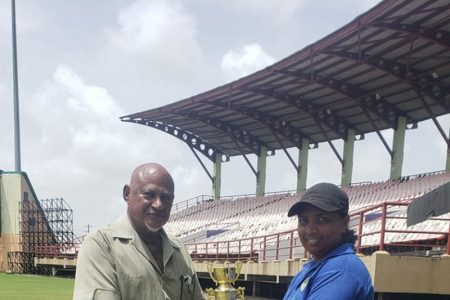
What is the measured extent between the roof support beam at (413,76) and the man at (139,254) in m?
19.1

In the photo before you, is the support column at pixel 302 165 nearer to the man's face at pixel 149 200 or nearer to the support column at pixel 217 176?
→ the support column at pixel 217 176

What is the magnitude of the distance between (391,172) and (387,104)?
2866 millimetres

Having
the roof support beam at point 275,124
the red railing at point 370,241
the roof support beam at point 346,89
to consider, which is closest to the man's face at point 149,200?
the red railing at point 370,241

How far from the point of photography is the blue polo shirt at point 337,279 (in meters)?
1.93

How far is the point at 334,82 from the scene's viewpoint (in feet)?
81.1

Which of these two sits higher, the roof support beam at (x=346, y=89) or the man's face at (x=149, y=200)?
the roof support beam at (x=346, y=89)

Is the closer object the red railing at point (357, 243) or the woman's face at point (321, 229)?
the woman's face at point (321, 229)

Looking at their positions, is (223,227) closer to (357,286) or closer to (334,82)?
(334,82)

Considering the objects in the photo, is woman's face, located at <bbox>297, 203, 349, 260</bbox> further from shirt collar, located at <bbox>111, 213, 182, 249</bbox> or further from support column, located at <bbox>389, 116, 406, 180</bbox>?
support column, located at <bbox>389, 116, 406, 180</bbox>

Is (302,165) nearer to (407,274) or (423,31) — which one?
(423,31)

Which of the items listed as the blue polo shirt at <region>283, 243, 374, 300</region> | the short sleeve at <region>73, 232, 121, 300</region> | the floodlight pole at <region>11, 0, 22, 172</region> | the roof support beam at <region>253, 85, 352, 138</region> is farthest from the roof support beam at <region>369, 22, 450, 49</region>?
the floodlight pole at <region>11, 0, 22, 172</region>

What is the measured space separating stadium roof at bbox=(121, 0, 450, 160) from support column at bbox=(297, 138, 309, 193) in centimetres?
46

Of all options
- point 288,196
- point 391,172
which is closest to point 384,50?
point 391,172

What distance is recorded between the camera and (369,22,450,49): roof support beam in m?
18.1
